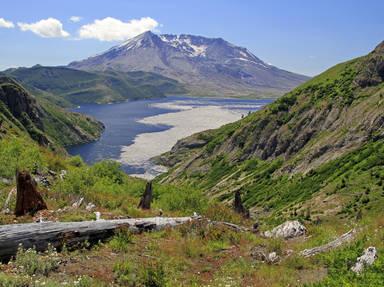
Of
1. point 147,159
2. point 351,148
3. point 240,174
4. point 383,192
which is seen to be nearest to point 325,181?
point 351,148

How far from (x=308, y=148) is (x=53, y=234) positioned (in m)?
97.2

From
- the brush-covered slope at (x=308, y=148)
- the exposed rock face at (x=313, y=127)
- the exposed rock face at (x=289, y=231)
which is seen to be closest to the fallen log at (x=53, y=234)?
the exposed rock face at (x=289, y=231)

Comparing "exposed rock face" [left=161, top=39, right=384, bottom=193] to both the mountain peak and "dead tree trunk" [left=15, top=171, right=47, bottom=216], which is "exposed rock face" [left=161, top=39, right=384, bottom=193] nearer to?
the mountain peak

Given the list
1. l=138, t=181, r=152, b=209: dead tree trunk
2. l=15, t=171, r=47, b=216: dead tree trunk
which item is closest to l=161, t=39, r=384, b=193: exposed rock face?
l=138, t=181, r=152, b=209: dead tree trunk

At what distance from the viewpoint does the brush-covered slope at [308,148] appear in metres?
75.6

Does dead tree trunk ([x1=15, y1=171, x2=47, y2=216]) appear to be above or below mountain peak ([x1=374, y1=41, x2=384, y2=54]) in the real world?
below

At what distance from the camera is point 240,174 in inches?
4968

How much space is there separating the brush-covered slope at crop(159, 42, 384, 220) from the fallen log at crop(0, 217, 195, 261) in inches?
1814

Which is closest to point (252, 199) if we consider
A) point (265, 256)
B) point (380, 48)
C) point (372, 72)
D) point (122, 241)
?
point (372, 72)

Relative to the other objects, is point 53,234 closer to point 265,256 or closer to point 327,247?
point 265,256

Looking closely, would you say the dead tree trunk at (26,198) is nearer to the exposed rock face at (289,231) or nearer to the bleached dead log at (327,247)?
the exposed rock face at (289,231)

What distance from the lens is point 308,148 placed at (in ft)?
355

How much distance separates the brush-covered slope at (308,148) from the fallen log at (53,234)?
46.1m

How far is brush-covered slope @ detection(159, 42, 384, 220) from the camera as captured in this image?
75625 millimetres
